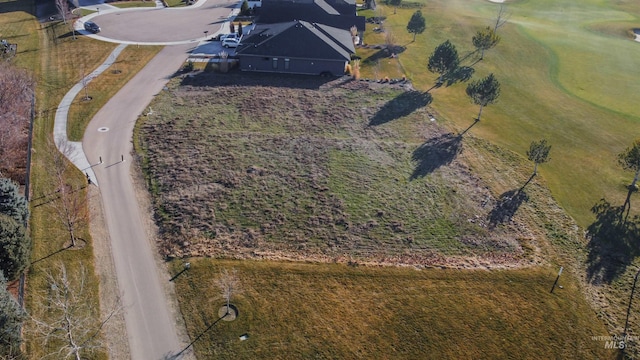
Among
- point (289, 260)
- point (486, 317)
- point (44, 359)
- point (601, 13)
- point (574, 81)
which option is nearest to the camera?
point (44, 359)

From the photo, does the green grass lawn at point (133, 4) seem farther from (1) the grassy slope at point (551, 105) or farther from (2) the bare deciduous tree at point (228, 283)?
(2) the bare deciduous tree at point (228, 283)

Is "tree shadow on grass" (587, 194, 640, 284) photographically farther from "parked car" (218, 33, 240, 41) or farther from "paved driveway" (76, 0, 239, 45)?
"paved driveway" (76, 0, 239, 45)

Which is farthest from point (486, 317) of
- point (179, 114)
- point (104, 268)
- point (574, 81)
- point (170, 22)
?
point (170, 22)

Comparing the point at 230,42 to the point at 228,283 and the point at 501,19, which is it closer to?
the point at 228,283

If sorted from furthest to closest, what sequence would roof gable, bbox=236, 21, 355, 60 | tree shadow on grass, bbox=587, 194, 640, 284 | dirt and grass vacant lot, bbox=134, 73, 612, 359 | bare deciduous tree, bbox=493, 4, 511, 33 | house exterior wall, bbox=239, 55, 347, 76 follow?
bare deciduous tree, bbox=493, 4, 511, 33 < house exterior wall, bbox=239, 55, 347, 76 < roof gable, bbox=236, 21, 355, 60 < tree shadow on grass, bbox=587, 194, 640, 284 < dirt and grass vacant lot, bbox=134, 73, 612, 359

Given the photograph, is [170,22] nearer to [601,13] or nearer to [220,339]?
[220,339]

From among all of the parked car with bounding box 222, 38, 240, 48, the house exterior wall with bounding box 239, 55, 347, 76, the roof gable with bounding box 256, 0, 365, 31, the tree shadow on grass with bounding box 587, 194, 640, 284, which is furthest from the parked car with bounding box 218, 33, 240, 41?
the tree shadow on grass with bounding box 587, 194, 640, 284
